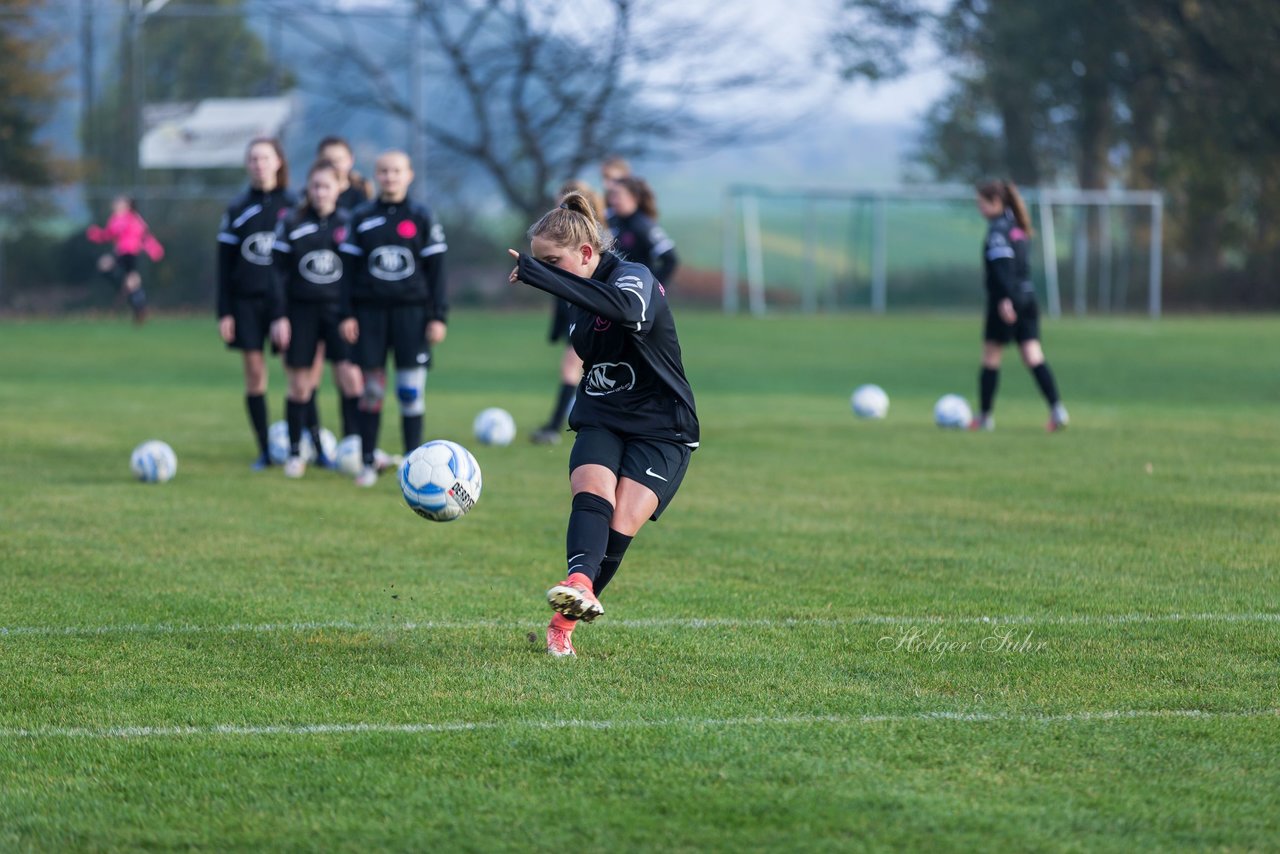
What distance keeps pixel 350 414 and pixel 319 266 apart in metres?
1.06

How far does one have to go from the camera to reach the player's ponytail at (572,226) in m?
5.39

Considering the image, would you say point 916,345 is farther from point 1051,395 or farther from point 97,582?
point 97,582

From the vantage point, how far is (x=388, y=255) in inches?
382

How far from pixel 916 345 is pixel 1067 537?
1743 centimetres

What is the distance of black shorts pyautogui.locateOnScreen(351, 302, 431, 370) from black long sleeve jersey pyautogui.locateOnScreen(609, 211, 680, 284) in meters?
2.43

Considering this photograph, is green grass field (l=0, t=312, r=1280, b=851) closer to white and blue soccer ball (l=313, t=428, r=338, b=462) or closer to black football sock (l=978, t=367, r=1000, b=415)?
white and blue soccer ball (l=313, t=428, r=338, b=462)

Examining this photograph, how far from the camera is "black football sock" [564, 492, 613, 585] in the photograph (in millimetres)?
5383

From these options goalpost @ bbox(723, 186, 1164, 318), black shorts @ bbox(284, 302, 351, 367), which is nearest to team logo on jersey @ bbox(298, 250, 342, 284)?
black shorts @ bbox(284, 302, 351, 367)

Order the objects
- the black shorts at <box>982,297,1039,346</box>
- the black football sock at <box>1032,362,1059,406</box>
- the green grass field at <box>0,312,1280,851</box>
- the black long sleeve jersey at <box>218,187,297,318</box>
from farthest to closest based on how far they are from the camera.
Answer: the black football sock at <box>1032,362,1059,406</box>
the black shorts at <box>982,297,1039,346</box>
the black long sleeve jersey at <box>218,187,297,318</box>
the green grass field at <box>0,312,1280,851</box>

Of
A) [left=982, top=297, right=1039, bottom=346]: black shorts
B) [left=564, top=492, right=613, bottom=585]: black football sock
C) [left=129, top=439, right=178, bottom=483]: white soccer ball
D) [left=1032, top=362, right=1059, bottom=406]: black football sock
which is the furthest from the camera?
[left=1032, top=362, right=1059, bottom=406]: black football sock

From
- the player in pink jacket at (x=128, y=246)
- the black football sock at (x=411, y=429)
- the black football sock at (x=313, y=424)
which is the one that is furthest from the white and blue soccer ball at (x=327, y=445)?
the player in pink jacket at (x=128, y=246)

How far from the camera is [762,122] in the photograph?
40.2 m

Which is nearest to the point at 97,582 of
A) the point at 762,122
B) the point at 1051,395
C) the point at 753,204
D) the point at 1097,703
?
the point at 1097,703

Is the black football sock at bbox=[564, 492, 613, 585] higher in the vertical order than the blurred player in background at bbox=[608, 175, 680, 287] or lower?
lower
